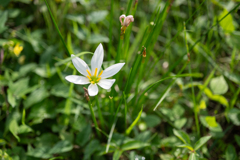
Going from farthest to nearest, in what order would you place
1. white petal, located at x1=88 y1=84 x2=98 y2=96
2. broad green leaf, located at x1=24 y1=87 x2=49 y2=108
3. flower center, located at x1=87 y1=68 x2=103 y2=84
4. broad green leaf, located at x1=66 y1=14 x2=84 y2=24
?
broad green leaf, located at x1=66 y1=14 x2=84 y2=24, broad green leaf, located at x1=24 y1=87 x2=49 y2=108, flower center, located at x1=87 y1=68 x2=103 y2=84, white petal, located at x1=88 y1=84 x2=98 y2=96

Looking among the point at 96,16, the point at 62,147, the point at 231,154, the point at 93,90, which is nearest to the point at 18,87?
the point at 62,147

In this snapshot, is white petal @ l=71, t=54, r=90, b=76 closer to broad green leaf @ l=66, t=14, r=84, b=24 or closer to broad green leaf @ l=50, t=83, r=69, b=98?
broad green leaf @ l=50, t=83, r=69, b=98

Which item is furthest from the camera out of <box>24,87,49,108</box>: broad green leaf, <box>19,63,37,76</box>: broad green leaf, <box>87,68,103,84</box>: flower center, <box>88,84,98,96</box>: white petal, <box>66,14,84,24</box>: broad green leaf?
<box>66,14,84,24</box>: broad green leaf

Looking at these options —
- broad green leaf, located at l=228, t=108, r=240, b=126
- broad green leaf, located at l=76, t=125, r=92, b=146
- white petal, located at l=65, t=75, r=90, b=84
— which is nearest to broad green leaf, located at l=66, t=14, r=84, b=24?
white petal, located at l=65, t=75, r=90, b=84

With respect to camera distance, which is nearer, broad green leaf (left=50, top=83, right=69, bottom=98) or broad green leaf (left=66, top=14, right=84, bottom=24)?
broad green leaf (left=50, top=83, right=69, bottom=98)

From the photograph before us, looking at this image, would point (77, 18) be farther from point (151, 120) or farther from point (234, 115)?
point (234, 115)

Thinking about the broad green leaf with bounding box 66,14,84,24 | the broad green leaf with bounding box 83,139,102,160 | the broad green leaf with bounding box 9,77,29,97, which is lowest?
the broad green leaf with bounding box 83,139,102,160

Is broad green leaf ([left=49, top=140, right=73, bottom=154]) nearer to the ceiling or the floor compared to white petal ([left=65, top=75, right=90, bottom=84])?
nearer to the floor

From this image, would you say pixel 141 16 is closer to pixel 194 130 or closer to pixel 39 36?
pixel 39 36
